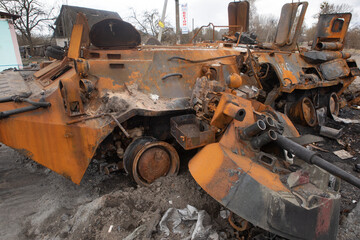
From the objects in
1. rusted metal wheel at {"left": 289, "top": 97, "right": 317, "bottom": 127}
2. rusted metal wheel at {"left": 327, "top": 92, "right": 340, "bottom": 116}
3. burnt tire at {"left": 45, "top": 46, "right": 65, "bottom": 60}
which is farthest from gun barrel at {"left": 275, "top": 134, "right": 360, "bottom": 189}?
rusted metal wheel at {"left": 327, "top": 92, "right": 340, "bottom": 116}

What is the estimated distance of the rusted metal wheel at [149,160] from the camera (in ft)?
11.5

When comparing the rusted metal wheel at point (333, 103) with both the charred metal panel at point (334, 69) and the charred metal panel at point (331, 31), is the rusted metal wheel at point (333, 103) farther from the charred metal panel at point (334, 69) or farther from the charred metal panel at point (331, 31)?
the charred metal panel at point (331, 31)

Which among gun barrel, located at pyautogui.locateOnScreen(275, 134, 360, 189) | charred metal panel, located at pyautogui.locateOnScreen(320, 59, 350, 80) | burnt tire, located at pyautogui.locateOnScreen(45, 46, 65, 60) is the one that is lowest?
gun barrel, located at pyautogui.locateOnScreen(275, 134, 360, 189)

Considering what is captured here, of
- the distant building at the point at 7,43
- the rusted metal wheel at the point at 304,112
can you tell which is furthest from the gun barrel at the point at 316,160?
the distant building at the point at 7,43

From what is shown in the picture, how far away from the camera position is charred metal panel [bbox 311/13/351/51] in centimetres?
659

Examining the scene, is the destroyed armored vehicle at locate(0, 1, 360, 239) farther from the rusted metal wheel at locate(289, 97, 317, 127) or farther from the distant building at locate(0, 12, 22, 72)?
the distant building at locate(0, 12, 22, 72)

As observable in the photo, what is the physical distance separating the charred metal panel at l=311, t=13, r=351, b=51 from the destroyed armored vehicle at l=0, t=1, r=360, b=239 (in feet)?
9.17

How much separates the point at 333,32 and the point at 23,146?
7843 millimetres

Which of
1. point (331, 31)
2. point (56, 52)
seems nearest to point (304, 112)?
point (331, 31)

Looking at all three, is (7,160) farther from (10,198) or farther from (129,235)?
(129,235)

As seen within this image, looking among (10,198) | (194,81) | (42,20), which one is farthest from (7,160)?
(42,20)

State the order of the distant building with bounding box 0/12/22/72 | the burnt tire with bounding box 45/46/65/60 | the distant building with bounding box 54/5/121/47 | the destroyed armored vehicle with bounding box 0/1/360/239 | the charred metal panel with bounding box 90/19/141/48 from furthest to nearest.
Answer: the distant building with bounding box 54/5/121/47 → the distant building with bounding box 0/12/22/72 → the burnt tire with bounding box 45/46/65/60 → the charred metal panel with bounding box 90/19/141/48 → the destroyed armored vehicle with bounding box 0/1/360/239

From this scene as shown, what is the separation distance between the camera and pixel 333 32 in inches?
265

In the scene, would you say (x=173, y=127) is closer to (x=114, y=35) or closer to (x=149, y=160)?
(x=149, y=160)
